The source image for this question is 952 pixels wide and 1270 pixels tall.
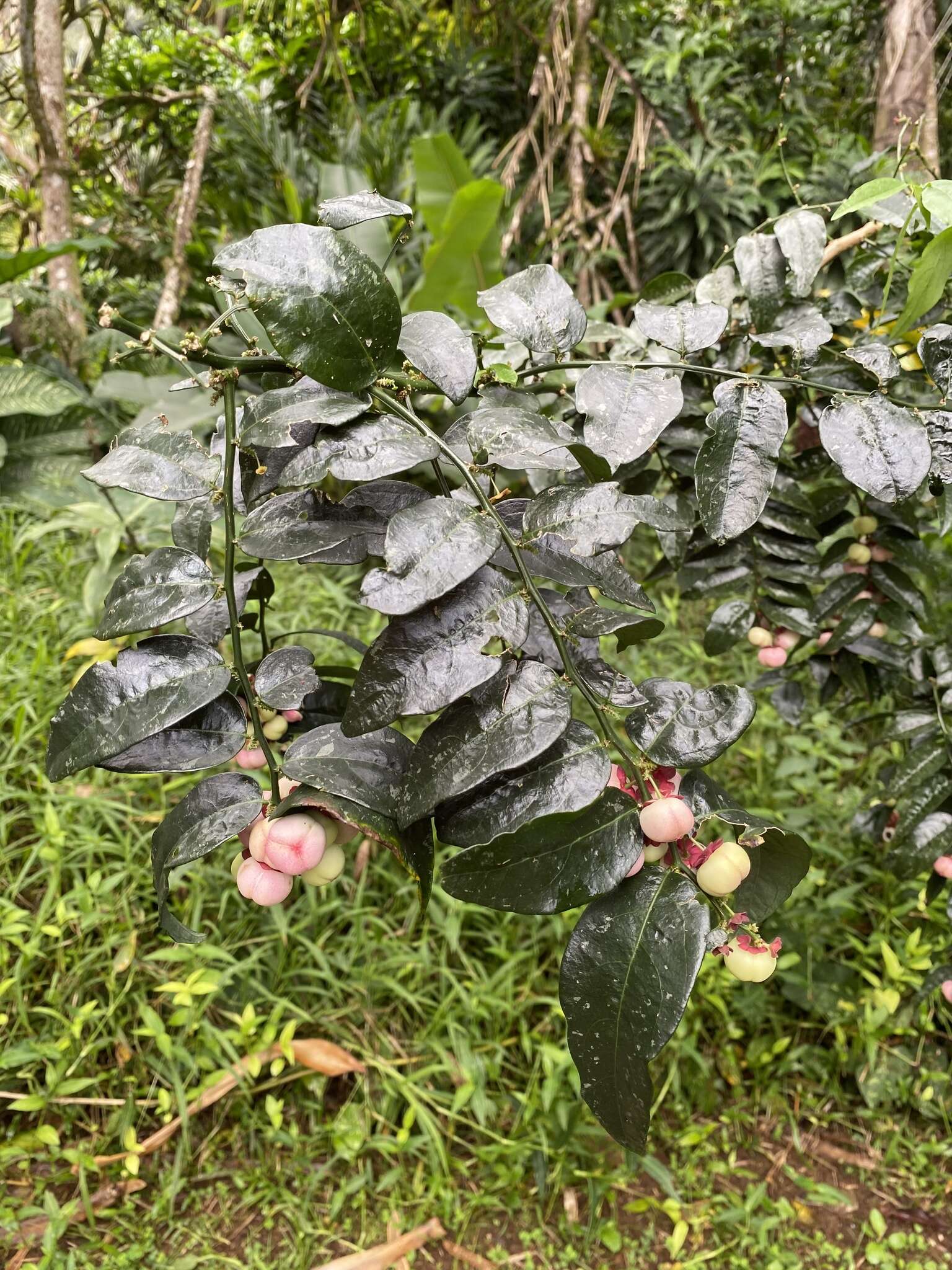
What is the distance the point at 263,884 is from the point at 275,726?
11 cm

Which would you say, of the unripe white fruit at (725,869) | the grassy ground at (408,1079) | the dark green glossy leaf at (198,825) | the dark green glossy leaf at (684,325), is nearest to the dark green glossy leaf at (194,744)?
the dark green glossy leaf at (198,825)

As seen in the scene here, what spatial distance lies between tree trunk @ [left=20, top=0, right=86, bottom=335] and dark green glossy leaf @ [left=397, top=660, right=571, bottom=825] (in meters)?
2.43

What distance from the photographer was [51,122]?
6.98 feet

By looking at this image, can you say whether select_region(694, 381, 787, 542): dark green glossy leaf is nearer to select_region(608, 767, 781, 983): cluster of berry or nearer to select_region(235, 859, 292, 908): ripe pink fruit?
select_region(608, 767, 781, 983): cluster of berry

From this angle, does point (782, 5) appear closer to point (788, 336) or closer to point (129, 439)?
point (788, 336)

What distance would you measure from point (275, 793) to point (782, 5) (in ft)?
12.0

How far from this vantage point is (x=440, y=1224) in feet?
3.76

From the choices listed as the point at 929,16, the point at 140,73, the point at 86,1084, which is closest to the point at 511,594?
the point at 86,1084

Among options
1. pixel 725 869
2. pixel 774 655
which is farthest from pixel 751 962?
pixel 774 655

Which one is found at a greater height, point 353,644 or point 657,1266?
point 353,644

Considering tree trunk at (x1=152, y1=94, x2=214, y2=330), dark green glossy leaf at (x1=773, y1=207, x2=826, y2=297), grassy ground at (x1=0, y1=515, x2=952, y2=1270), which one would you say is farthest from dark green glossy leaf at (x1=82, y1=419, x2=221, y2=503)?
tree trunk at (x1=152, y1=94, x2=214, y2=330)

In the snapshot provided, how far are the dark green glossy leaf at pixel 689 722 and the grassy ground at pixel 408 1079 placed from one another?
998 millimetres

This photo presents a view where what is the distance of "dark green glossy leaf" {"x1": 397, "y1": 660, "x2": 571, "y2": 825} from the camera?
33 centimetres

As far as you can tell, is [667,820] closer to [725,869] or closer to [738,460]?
[725,869]
